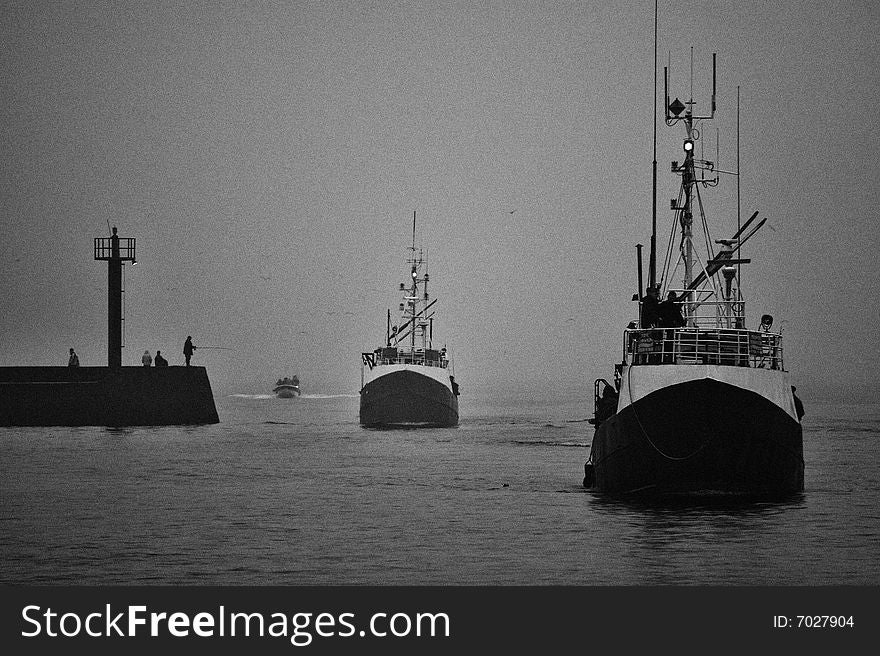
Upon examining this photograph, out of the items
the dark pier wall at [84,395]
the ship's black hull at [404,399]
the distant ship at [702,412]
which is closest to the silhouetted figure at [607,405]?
the distant ship at [702,412]

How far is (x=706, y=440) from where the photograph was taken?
1505 inches

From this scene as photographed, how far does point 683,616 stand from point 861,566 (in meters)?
9.49

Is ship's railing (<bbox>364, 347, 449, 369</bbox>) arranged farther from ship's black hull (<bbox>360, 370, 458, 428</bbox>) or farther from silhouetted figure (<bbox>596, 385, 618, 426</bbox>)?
silhouetted figure (<bbox>596, 385, 618, 426</bbox>)

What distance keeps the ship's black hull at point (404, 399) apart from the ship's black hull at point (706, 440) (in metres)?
68.9

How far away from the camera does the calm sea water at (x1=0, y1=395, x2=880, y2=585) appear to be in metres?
29.1

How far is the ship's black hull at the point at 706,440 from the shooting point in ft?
125

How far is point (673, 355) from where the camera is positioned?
39.6 metres

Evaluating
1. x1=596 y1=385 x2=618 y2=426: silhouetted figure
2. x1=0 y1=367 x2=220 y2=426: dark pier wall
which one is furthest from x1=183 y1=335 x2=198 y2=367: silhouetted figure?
x1=596 y1=385 x2=618 y2=426: silhouetted figure

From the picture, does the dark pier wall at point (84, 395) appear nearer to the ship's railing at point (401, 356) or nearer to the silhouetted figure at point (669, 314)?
the ship's railing at point (401, 356)

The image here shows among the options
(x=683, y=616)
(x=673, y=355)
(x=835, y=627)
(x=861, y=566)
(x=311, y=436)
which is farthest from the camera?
(x=311, y=436)

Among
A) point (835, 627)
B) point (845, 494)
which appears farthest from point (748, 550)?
point (845, 494)

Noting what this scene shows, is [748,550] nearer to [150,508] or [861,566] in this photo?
[861,566]

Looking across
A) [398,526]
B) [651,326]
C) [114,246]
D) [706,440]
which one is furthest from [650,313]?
[114,246]

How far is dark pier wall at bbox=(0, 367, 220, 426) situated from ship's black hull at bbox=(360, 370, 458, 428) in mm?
21134
